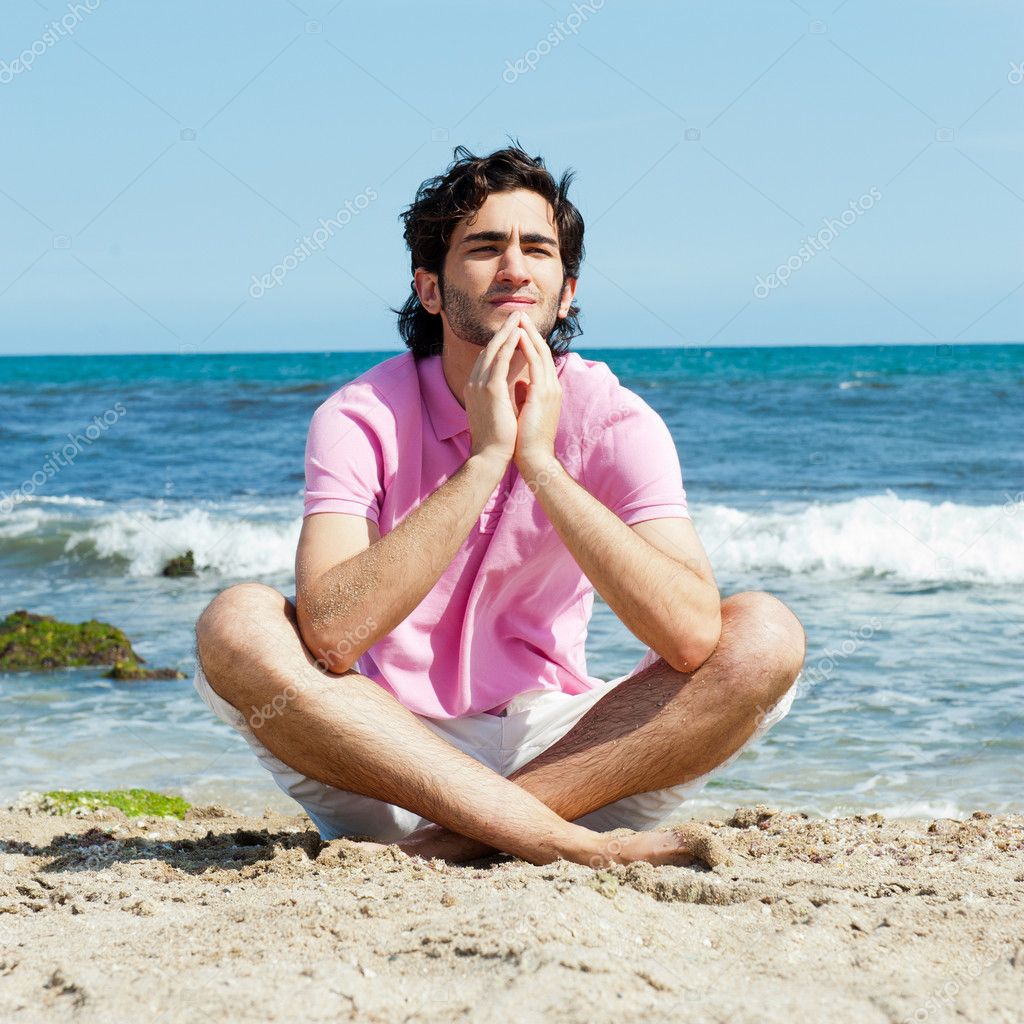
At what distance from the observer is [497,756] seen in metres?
3.81

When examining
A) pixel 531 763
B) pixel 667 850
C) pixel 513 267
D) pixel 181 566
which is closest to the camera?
pixel 667 850

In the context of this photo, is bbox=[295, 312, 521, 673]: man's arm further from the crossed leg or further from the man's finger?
the man's finger

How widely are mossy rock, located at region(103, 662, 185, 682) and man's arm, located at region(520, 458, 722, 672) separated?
4664mm

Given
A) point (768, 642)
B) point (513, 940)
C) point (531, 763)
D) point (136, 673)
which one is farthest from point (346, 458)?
point (136, 673)

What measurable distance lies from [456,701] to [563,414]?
3.31ft

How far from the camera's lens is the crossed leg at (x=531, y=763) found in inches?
131

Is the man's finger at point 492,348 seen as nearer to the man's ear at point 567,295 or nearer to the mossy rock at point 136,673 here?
the man's ear at point 567,295

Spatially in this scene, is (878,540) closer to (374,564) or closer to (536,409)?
(536,409)

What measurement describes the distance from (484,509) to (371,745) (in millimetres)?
849

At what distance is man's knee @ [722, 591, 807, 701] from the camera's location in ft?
11.4

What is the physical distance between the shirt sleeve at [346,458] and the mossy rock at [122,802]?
1872 mm

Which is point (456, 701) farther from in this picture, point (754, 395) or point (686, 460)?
point (754, 395)

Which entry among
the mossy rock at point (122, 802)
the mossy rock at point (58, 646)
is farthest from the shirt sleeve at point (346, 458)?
the mossy rock at point (58, 646)

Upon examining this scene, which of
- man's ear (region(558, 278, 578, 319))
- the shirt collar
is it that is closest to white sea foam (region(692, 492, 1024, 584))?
man's ear (region(558, 278, 578, 319))
